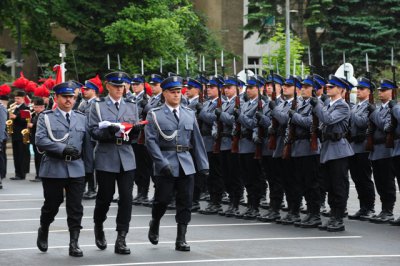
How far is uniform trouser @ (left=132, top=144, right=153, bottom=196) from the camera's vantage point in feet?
63.6

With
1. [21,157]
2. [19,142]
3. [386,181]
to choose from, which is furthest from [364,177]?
[19,142]

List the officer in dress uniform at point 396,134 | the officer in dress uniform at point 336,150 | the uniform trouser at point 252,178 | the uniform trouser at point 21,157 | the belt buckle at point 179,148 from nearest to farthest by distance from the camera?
the belt buckle at point 179,148 → the officer in dress uniform at point 336,150 → the officer in dress uniform at point 396,134 → the uniform trouser at point 252,178 → the uniform trouser at point 21,157

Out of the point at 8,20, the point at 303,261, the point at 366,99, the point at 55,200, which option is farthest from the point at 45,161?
the point at 8,20

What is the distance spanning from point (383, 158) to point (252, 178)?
1961 mm

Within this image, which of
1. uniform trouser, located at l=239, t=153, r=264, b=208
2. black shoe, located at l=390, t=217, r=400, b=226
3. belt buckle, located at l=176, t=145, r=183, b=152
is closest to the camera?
belt buckle, located at l=176, t=145, r=183, b=152

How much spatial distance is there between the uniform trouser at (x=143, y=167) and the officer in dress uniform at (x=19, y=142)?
21.1 feet

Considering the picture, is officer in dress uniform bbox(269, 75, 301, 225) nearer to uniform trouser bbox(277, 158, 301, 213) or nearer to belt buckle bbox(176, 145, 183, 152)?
uniform trouser bbox(277, 158, 301, 213)

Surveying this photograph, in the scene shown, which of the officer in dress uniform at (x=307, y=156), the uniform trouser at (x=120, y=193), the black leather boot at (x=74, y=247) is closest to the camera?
the black leather boot at (x=74, y=247)

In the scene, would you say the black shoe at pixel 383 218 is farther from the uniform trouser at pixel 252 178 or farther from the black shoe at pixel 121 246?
the black shoe at pixel 121 246

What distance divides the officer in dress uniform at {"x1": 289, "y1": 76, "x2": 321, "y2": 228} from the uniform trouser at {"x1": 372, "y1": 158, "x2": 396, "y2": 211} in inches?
45.9

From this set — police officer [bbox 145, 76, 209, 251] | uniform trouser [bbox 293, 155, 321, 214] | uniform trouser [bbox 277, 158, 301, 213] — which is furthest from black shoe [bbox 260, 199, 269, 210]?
police officer [bbox 145, 76, 209, 251]

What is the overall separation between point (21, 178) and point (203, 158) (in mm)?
12205

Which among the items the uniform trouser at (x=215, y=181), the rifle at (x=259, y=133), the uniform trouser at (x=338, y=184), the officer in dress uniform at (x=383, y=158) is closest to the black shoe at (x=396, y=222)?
the officer in dress uniform at (x=383, y=158)

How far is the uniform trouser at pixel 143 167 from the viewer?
19.4 meters
